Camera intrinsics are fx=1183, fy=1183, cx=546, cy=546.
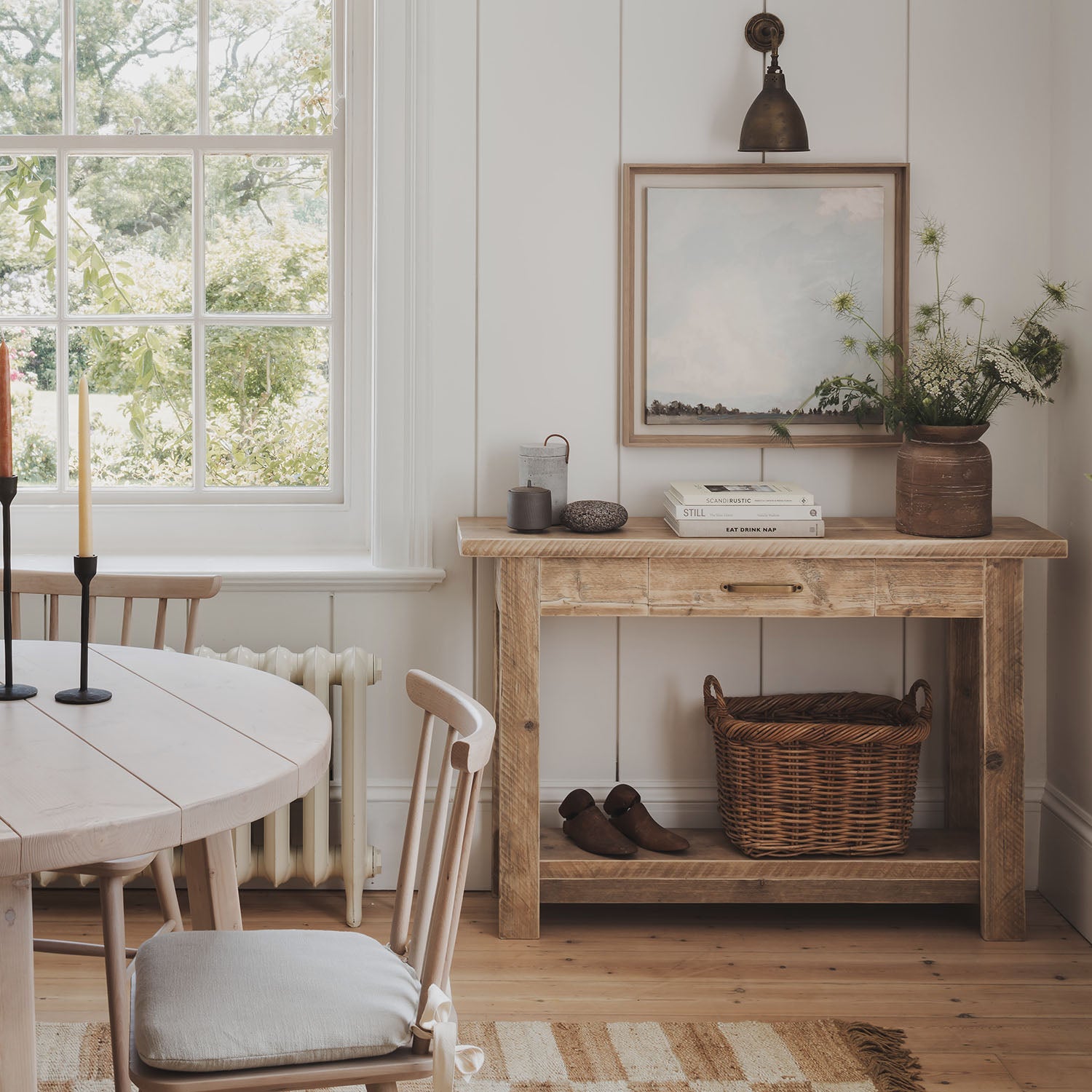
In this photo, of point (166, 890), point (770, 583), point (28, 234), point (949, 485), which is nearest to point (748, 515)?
point (770, 583)

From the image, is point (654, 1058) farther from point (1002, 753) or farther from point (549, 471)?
point (549, 471)

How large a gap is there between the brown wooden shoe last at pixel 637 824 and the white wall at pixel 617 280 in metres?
0.14

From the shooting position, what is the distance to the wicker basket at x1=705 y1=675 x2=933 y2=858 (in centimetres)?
267

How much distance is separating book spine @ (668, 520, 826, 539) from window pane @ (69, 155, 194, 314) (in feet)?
5.00

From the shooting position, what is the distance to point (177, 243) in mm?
3100

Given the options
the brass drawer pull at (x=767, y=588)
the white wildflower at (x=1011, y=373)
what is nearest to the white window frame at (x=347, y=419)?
the brass drawer pull at (x=767, y=588)

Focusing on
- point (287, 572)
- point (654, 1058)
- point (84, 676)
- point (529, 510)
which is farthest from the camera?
point (287, 572)

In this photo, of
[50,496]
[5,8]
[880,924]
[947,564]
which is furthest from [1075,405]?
[5,8]

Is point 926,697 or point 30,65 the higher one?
point 30,65

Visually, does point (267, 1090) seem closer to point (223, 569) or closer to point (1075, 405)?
point (223, 569)

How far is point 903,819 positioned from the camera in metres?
2.73

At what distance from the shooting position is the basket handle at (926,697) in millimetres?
2748

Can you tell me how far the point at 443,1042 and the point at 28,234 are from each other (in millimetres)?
2551

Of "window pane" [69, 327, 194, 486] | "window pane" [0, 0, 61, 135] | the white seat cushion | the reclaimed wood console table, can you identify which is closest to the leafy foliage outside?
the reclaimed wood console table
